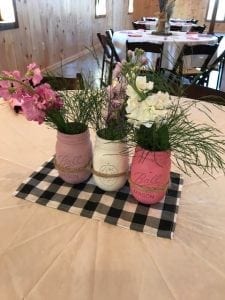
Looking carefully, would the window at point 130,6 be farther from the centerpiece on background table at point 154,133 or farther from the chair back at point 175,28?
the centerpiece on background table at point 154,133

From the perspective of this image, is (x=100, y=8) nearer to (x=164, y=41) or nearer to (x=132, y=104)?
(x=164, y=41)

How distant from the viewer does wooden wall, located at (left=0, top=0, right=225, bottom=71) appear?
11.2 ft

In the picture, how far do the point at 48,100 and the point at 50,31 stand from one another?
4.04 metres

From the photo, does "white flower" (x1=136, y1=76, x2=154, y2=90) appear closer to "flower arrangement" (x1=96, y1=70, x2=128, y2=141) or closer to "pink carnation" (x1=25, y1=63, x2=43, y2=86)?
"flower arrangement" (x1=96, y1=70, x2=128, y2=141)

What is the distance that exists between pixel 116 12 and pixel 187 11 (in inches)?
120

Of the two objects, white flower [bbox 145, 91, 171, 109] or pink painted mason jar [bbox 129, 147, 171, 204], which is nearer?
white flower [bbox 145, 91, 171, 109]

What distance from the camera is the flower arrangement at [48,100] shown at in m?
0.56

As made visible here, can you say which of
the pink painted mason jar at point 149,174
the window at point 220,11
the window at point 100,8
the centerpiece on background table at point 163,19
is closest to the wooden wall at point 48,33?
the window at point 100,8

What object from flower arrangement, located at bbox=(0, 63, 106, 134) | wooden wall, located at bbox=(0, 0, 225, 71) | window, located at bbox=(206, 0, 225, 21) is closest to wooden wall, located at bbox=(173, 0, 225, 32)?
window, located at bbox=(206, 0, 225, 21)

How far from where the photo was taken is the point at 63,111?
0.65 meters

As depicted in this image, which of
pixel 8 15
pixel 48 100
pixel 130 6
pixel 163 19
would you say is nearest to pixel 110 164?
pixel 48 100

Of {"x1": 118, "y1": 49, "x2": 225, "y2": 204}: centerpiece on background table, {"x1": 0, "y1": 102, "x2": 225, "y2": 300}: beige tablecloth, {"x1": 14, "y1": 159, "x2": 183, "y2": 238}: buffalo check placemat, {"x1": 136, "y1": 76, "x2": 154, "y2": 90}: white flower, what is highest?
{"x1": 136, "y1": 76, "x2": 154, "y2": 90}: white flower

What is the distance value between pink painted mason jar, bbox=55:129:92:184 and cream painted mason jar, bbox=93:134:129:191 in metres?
0.04

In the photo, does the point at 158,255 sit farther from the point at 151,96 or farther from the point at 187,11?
the point at 187,11
